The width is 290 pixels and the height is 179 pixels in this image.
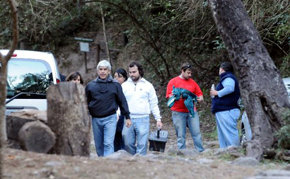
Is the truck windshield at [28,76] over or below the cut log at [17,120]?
over

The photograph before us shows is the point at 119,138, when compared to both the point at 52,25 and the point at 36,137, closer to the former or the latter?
the point at 36,137

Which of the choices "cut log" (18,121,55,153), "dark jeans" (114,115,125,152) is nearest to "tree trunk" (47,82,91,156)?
"cut log" (18,121,55,153)

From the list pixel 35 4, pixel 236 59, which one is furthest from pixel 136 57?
pixel 236 59

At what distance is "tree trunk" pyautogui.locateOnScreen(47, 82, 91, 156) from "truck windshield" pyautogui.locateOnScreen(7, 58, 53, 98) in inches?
162

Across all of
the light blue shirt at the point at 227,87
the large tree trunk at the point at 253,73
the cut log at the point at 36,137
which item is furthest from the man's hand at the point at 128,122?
the cut log at the point at 36,137

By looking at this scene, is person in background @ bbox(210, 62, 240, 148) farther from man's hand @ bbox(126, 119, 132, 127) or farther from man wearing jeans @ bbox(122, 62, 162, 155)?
man's hand @ bbox(126, 119, 132, 127)

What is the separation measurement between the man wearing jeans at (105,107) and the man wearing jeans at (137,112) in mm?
386

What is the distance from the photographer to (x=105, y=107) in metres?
9.15

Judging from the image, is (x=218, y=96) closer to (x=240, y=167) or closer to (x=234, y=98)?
(x=234, y=98)

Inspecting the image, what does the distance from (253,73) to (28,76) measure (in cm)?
446

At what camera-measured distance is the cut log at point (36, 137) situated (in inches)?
254

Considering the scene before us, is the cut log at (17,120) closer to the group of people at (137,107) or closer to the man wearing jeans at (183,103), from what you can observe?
the group of people at (137,107)

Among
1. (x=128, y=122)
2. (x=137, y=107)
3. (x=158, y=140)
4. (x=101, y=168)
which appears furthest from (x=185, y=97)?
(x=101, y=168)

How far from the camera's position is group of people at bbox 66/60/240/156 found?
30.2 ft
